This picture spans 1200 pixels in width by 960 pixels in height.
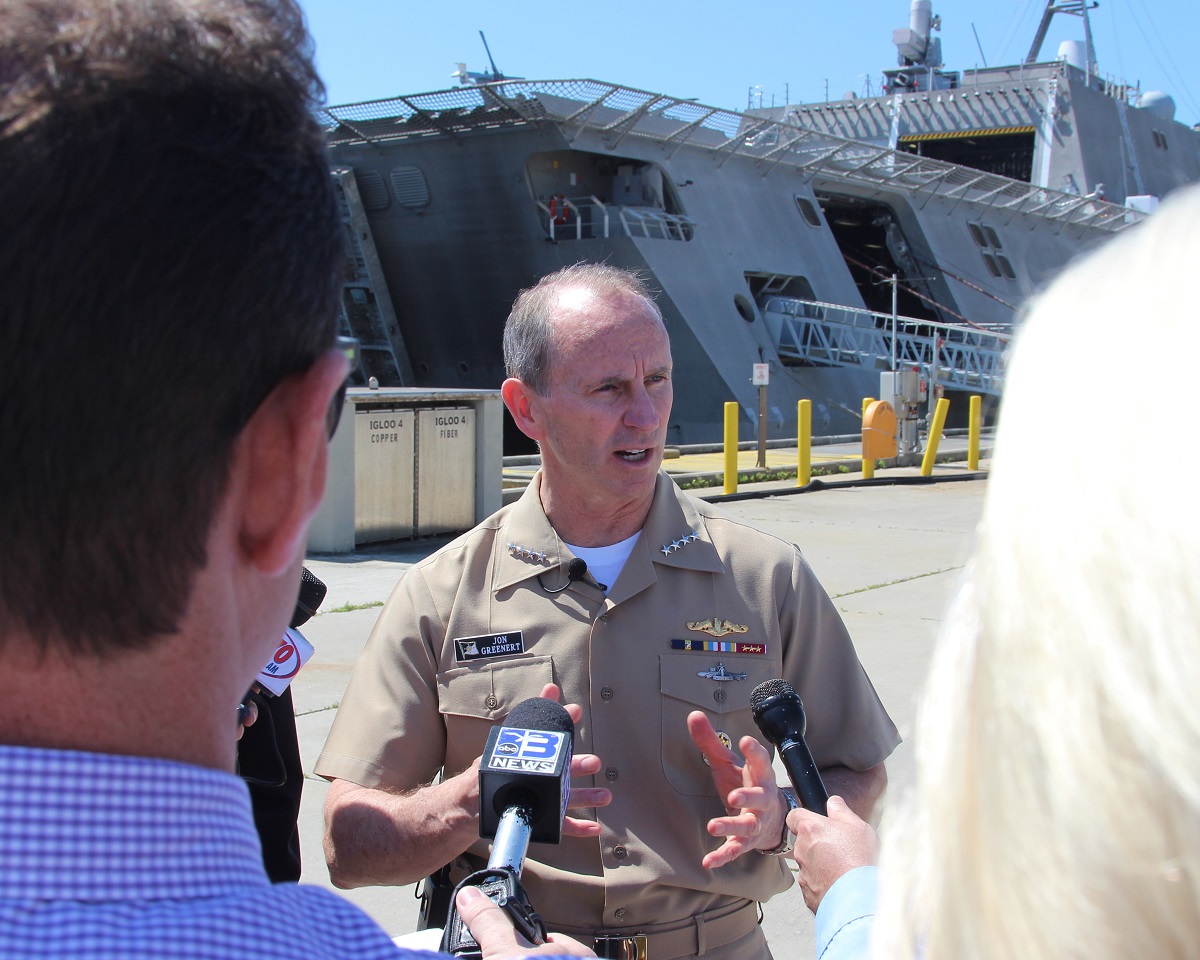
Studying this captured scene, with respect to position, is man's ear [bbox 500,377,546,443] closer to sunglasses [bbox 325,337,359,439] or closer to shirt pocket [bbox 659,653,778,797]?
shirt pocket [bbox 659,653,778,797]

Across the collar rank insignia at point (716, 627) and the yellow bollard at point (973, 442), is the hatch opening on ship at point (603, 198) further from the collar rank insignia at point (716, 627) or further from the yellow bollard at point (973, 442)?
the collar rank insignia at point (716, 627)

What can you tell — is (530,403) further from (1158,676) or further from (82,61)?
(1158,676)

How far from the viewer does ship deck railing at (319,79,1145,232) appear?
21.3m

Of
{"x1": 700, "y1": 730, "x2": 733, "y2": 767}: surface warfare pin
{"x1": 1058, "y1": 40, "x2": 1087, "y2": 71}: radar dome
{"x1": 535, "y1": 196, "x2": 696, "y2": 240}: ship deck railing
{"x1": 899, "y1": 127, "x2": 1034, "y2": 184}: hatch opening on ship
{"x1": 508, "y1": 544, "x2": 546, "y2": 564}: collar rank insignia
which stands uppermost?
{"x1": 1058, "y1": 40, "x2": 1087, "y2": 71}: radar dome

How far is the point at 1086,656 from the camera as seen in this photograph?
66 centimetres

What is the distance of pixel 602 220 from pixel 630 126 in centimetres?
230

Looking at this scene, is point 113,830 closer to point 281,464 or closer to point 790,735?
point 281,464


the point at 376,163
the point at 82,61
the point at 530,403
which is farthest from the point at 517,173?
the point at 82,61

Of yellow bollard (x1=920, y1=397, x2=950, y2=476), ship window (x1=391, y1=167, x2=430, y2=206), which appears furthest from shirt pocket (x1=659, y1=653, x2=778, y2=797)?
ship window (x1=391, y1=167, x2=430, y2=206)

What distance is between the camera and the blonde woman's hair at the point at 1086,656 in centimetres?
64

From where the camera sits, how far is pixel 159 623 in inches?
37.6

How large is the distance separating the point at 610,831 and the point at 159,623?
1.65m

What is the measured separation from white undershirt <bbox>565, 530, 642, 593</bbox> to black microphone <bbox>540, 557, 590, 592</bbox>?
0.08 meters

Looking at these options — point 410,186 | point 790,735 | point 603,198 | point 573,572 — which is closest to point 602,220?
point 603,198
